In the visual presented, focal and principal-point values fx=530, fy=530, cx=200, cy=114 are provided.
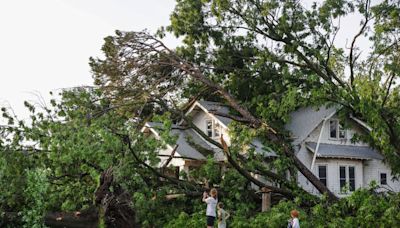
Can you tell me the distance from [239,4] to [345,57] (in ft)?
16.1

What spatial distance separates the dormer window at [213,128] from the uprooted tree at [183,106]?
120cm

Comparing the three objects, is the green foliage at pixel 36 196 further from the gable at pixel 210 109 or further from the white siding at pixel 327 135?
the white siding at pixel 327 135

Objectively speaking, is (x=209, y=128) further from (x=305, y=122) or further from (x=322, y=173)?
(x=322, y=173)

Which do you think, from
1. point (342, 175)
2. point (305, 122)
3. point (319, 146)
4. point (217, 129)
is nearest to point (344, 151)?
point (342, 175)

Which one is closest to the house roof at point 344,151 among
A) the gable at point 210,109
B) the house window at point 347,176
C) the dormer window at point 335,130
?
the dormer window at point 335,130

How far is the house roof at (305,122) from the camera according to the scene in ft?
76.6

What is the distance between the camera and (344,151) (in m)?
24.1

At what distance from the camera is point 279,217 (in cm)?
1291

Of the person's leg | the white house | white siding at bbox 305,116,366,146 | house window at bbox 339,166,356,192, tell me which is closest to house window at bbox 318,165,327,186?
the white house

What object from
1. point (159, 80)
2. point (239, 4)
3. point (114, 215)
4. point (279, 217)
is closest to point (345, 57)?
point (239, 4)

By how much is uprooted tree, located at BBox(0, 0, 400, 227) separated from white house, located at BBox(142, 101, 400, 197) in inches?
48.2

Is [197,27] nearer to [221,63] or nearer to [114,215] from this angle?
[221,63]

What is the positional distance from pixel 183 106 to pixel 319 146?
6305mm

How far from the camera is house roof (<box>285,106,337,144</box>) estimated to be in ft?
76.6
